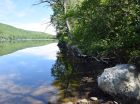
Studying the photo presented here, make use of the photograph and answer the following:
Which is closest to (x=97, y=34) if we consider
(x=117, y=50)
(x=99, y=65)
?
(x=117, y=50)

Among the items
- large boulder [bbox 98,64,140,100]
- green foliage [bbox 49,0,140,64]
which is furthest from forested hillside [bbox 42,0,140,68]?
large boulder [bbox 98,64,140,100]

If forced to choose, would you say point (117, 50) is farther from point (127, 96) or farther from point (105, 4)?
→ point (127, 96)

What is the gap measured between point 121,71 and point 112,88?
1.24 metres

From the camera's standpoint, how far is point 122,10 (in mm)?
21234

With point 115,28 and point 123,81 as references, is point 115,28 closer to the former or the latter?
point 115,28

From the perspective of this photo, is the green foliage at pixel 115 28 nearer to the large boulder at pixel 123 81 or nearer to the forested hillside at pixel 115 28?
the forested hillside at pixel 115 28

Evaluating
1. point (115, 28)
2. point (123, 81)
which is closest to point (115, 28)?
point (115, 28)

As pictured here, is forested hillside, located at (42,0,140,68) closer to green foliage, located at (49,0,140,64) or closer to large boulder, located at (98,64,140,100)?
green foliage, located at (49,0,140,64)

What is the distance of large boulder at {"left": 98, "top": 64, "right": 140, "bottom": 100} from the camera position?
17484 mm

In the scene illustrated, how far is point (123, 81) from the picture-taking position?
17.7 m

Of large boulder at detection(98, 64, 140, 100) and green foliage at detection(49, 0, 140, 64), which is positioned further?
green foliage at detection(49, 0, 140, 64)

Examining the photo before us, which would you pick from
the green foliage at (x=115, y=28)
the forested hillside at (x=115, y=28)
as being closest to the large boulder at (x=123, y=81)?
the forested hillside at (x=115, y=28)

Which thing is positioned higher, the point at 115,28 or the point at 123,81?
the point at 115,28

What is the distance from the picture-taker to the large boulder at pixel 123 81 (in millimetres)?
17484
